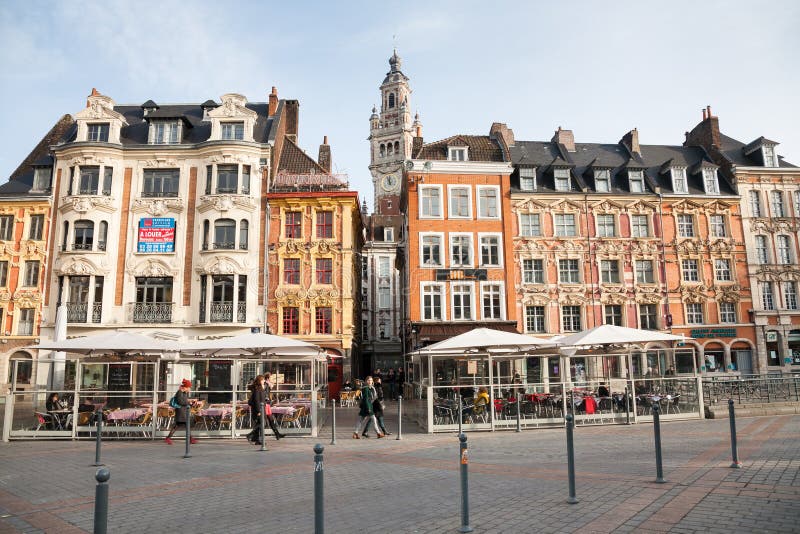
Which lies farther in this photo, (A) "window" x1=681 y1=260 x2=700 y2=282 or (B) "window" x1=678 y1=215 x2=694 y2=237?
(B) "window" x1=678 y1=215 x2=694 y2=237

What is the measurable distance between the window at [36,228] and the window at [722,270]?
38.2 metres

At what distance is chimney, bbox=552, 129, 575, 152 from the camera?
126 feet

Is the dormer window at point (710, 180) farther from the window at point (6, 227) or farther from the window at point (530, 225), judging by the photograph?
the window at point (6, 227)

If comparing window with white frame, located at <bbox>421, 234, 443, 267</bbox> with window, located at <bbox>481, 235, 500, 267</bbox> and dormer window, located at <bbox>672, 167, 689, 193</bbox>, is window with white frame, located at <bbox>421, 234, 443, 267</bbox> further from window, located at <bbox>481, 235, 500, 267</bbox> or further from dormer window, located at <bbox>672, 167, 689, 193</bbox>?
dormer window, located at <bbox>672, 167, 689, 193</bbox>

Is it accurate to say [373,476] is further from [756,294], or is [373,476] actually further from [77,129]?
[756,294]

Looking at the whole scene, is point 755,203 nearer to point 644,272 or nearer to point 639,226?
point 639,226

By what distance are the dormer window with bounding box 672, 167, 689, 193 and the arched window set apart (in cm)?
2581

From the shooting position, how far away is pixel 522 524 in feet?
21.4

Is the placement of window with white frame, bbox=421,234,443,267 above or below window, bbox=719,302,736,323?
above

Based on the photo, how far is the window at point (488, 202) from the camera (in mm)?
32656

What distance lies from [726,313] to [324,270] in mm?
23543

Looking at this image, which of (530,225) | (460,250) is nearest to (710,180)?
(530,225)

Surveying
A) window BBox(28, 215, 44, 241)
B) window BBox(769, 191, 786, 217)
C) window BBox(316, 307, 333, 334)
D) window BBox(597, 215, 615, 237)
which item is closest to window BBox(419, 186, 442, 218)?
window BBox(316, 307, 333, 334)

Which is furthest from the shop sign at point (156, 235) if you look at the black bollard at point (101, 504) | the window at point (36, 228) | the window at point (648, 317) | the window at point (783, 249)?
the window at point (783, 249)
